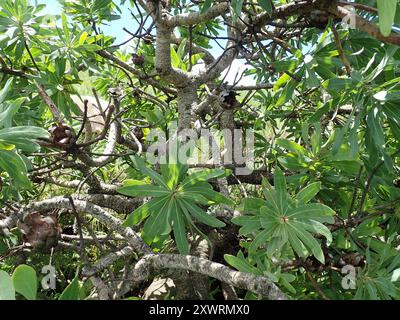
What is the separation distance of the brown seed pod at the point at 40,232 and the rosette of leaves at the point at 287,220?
0.50 m

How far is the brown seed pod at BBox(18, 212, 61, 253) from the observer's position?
1217 mm

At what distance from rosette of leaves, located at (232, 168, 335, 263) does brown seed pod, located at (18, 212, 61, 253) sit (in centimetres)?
50

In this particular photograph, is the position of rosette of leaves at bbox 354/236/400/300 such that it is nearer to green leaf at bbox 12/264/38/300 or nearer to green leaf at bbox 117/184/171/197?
green leaf at bbox 117/184/171/197

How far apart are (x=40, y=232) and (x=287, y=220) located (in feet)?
2.22

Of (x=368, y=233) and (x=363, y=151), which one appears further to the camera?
(x=363, y=151)

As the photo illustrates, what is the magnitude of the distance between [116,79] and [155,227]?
1389mm

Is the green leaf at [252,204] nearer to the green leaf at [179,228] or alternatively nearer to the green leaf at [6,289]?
the green leaf at [179,228]

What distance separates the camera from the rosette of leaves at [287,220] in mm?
1167

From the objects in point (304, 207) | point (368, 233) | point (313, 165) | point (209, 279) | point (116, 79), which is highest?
point (116, 79)

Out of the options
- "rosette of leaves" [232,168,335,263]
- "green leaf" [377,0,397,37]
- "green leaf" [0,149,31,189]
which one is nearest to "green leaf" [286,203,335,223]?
"rosette of leaves" [232,168,335,263]

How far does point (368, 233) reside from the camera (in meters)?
1.36
